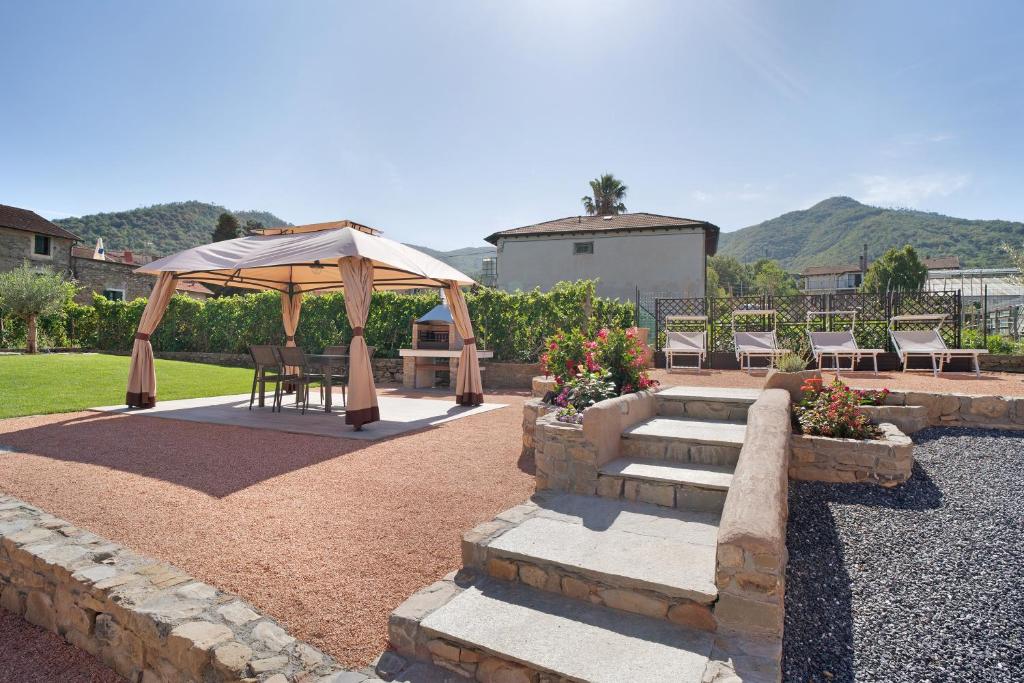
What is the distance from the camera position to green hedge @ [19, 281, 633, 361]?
11930 millimetres

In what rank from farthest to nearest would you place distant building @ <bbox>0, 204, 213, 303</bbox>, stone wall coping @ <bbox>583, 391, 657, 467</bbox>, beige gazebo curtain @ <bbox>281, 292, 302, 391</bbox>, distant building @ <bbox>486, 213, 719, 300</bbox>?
distant building @ <bbox>0, 204, 213, 303</bbox>
distant building @ <bbox>486, 213, 719, 300</bbox>
beige gazebo curtain @ <bbox>281, 292, 302, 391</bbox>
stone wall coping @ <bbox>583, 391, 657, 467</bbox>

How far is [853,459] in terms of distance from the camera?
431 cm

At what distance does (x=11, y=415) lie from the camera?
6871mm

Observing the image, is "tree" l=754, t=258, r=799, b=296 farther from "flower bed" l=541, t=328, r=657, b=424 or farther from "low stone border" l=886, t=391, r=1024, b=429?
"flower bed" l=541, t=328, r=657, b=424

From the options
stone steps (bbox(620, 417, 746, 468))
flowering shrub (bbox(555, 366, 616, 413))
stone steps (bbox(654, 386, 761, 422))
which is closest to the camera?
stone steps (bbox(620, 417, 746, 468))

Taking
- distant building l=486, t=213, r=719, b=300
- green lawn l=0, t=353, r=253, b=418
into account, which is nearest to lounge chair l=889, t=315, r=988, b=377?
distant building l=486, t=213, r=719, b=300

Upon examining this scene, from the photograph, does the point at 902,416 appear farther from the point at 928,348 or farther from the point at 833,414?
the point at 928,348

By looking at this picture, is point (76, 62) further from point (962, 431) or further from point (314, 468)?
point (962, 431)

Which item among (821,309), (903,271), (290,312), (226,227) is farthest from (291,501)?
(903,271)

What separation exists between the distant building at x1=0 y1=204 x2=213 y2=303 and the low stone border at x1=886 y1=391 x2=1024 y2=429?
25.4 meters

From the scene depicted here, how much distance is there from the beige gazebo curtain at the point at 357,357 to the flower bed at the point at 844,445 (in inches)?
188

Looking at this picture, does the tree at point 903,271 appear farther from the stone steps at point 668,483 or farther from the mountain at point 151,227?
the mountain at point 151,227

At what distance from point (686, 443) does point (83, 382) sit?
11.5 metres

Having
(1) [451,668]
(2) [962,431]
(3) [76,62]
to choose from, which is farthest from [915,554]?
(3) [76,62]
